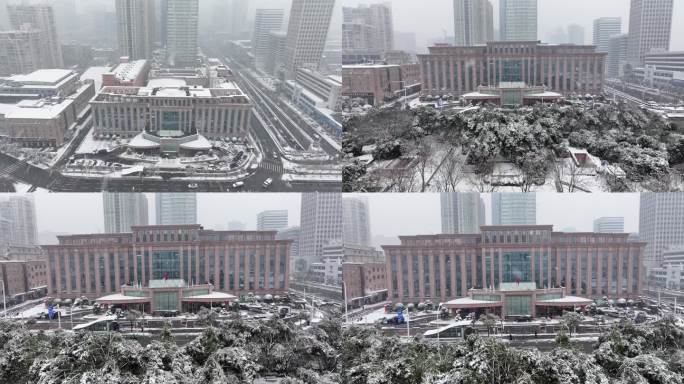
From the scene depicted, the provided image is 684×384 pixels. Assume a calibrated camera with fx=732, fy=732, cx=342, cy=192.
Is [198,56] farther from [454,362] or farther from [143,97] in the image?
[454,362]

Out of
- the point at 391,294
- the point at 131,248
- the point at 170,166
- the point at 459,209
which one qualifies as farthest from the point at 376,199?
the point at 131,248

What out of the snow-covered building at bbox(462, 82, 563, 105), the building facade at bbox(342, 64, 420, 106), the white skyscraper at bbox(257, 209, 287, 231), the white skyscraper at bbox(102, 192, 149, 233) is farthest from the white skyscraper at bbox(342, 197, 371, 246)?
the white skyscraper at bbox(102, 192, 149, 233)

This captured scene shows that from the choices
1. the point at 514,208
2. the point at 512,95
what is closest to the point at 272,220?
the point at 514,208

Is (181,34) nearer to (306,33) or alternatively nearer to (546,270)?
(306,33)

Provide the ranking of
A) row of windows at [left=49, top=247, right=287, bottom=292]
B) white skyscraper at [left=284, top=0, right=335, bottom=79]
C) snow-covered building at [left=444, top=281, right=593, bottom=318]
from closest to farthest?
white skyscraper at [left=284, top=0, right=335, bottom=79], snow-covered building at [left=444, top=281, right=593, bottom=318], row of windows at [left=49, top=247, right=287, bottom=292]

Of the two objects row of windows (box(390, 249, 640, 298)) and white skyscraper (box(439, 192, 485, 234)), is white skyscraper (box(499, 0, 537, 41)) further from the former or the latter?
row of windows (box(390, 249, 640, 298))
